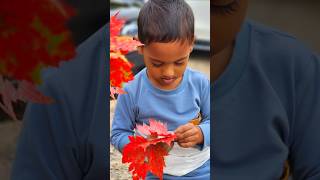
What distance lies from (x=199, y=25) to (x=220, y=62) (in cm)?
22

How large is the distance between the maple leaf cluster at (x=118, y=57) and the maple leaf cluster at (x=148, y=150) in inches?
9.4

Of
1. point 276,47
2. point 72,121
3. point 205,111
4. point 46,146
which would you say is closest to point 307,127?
point 276,47

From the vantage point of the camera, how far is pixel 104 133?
8.23 ft

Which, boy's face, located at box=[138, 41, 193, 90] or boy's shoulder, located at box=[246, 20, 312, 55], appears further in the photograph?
boy's shoulder, located at box=[246, 20, 312, 55]

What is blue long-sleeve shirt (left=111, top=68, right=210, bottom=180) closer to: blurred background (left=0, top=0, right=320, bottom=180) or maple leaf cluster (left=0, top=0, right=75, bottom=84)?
blurred background (left=0, top=0, right=320, bottom=180)

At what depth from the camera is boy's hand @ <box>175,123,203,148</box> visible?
2.50 m

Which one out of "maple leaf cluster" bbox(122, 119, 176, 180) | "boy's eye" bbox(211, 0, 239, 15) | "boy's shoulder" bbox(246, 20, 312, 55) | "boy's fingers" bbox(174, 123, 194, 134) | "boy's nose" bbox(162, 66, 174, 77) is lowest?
"maple leaf cluster" bbox(122, 119, 176, 180)

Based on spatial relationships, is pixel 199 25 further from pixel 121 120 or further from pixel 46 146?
pixel 46 146

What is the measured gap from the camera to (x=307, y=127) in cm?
262

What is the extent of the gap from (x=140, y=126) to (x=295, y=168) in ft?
2.77

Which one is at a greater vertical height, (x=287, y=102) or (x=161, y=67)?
(x=161, y=67)

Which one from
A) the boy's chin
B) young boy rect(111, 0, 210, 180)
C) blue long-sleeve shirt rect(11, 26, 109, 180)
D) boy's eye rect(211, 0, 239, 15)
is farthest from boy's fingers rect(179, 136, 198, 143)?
boy's eye rect(211, 0, 239, 15)

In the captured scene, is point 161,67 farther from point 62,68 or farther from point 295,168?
point 295,168

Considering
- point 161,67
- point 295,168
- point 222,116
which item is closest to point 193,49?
point 161,67
